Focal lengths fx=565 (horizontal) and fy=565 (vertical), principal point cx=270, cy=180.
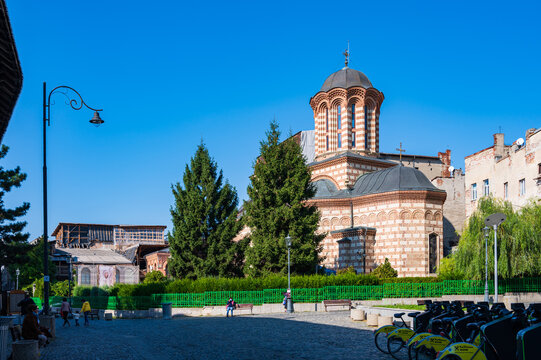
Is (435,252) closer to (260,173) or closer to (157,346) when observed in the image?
(260,173)

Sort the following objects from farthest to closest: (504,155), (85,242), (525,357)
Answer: (85,242)
(504,155)
(525,357)

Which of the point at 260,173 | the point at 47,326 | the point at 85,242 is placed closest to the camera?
the point at 47,326

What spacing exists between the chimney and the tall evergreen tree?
1426cm

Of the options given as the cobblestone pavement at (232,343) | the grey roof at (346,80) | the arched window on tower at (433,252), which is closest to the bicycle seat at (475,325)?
the cobblestone pavement at (232,343)

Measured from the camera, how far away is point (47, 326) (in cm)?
1748

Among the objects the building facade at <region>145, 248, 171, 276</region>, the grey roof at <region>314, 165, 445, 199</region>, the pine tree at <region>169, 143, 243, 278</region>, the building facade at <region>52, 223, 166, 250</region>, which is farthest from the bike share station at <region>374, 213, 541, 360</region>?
the building facade at <region>52, 223, 166, 250</region>

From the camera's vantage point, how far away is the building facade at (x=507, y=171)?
107ft

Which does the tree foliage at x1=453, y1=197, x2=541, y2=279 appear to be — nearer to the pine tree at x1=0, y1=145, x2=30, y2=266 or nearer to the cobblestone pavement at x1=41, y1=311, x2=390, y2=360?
the cobblestone pavement at x1=41, y1=311, x2=390, y2=360

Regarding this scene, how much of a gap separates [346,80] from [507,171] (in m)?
15.0

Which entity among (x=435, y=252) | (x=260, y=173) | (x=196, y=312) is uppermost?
(x=260, y=173)

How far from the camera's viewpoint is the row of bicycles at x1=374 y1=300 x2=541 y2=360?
7582 mm

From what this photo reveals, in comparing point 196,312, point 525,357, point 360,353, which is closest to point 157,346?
point 360,353

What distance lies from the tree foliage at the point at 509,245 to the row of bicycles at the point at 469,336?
1668 cm

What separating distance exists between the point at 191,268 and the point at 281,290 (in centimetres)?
701
